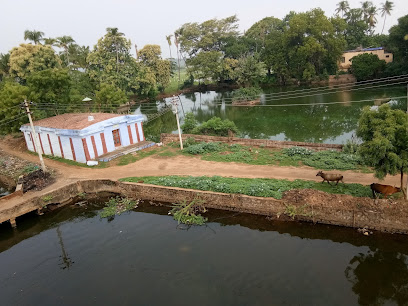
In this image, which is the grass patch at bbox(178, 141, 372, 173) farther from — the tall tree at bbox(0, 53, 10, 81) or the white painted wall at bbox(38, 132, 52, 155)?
the tall tree at bbox(0, 53, 10, 81)

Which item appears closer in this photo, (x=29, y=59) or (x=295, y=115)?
(x=295, y=115)

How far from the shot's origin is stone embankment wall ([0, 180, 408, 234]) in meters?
13.4

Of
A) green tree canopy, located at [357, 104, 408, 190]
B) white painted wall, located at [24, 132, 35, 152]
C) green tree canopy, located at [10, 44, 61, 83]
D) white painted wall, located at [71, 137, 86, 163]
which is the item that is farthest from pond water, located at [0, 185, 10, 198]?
green tree canopy, located at [10, 44, 61, 83]

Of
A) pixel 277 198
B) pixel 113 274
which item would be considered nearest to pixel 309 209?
pixel 277 198

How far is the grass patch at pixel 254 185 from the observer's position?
15.4 m

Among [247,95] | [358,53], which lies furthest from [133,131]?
[358,53]

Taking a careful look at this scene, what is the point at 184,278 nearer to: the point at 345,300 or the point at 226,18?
the point at 345,300

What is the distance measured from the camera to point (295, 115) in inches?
1550

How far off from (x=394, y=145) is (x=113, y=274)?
12804 millimetres

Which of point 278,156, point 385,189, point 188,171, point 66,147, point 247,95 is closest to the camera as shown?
point 385,189

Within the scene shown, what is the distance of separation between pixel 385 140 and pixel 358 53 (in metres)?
56.2

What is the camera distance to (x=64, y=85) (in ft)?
104

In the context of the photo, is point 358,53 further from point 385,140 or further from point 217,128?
point 385,140

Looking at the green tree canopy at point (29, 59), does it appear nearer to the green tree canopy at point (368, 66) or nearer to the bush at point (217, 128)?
the bush at point (217, 128)
